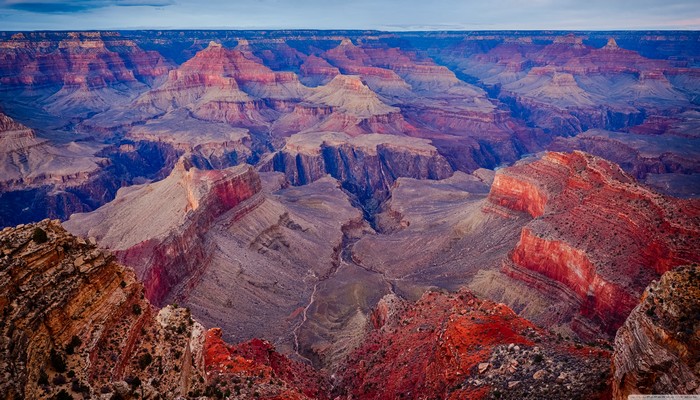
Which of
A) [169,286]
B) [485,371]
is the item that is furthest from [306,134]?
[485,371]

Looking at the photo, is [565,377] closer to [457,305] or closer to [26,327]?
[457,305]

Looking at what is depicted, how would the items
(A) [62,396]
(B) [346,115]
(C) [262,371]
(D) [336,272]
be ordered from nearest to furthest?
(A) [62,396] → (C) [262,371] → (D) [336,272] → (B) [346,115]

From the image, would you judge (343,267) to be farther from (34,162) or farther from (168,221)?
(34,162)

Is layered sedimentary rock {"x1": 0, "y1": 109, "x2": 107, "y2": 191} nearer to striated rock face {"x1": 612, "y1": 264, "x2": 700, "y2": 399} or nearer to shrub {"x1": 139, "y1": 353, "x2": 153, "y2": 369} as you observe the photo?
shrub {"x1": 139, "y1": 353, "x2": 153, "y2": 369}

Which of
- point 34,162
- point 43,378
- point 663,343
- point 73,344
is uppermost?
point 663,343

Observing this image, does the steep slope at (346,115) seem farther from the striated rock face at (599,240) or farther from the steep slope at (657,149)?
the striated rock face at (599,240)

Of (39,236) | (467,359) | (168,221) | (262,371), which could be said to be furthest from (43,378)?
(168,221)

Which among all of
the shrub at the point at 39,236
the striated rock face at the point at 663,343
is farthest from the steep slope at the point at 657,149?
the shrub at the point at 39,236
